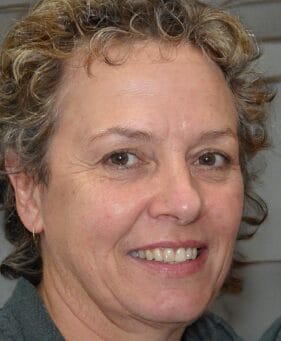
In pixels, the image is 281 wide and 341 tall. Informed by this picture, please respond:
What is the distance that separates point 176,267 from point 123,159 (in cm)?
21

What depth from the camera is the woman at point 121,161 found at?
1291 millimetres

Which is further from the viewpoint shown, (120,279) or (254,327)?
(254,327)

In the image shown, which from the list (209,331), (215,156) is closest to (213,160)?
(215,156)

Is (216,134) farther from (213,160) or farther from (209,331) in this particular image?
(209,331)

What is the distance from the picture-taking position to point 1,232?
70.4 inches

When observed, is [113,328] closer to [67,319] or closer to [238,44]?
[67,319]

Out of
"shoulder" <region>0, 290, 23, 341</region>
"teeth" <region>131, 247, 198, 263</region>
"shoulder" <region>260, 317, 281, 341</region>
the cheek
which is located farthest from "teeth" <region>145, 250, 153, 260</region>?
"shoulder" <region>260, 317, 281, 341</region>

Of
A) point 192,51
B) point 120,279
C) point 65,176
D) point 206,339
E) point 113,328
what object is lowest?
point 206,339

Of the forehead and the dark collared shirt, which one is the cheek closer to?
the forehead

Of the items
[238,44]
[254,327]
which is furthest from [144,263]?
[254,327]

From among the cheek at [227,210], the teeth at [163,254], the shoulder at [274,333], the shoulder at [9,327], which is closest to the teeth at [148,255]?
the teeth at [163,254]

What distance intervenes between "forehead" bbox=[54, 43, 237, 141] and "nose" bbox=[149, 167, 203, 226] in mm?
90

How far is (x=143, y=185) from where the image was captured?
50.9 inches

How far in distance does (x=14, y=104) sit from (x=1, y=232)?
1.45 feet
